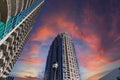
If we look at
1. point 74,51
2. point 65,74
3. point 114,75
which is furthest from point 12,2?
point 74,51

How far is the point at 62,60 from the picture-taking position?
158 metres

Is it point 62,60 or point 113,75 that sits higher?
point 62,60

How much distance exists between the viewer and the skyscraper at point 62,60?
145375 millimetres

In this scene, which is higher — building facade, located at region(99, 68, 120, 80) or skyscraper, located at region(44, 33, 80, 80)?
skyscraper, located at region(44, 33, 80, 80)

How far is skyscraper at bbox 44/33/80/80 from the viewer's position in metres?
145

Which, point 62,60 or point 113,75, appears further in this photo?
point 62,60

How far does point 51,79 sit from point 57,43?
39837 mm

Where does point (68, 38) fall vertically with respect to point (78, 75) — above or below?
above

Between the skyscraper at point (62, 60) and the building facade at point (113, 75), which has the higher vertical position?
the skyscraper at point (62, 60)

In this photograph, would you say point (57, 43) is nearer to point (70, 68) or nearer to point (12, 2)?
point (70, 68)

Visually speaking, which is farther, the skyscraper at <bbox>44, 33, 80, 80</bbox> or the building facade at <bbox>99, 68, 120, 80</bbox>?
the skyscraper at <bbox>44, 33, 80, 80</bbox>

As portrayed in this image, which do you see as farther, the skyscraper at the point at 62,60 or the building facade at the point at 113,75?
the skyscraper at the point at 62,60

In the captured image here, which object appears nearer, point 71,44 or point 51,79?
point 51,79

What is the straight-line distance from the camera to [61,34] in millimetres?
185375
